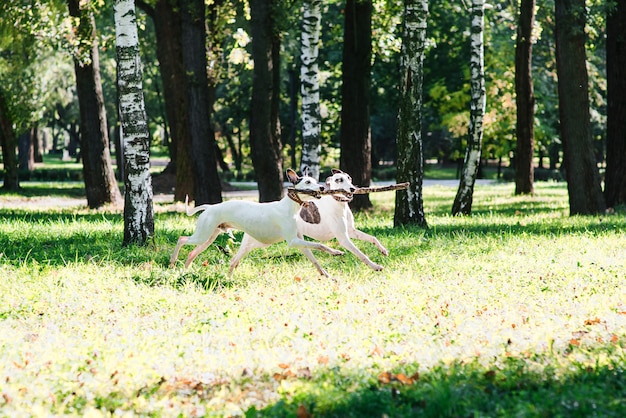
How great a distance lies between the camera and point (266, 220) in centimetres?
948

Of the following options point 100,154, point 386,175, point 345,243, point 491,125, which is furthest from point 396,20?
point 386,175

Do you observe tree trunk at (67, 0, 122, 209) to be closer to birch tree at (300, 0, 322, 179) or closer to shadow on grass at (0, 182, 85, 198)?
birch tree at (300, 0, 322, 179)

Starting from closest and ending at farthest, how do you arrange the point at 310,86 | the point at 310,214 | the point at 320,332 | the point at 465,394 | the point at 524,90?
1. the point at 465,394
2. the point at 320,332
3. the point at 310,214
4. the point at 310,86
5. the point at 524,90

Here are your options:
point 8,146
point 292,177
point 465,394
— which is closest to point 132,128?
point 292,177

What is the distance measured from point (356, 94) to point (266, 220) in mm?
10856

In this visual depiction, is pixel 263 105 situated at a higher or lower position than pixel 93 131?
higher

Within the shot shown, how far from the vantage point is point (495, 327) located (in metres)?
7.40

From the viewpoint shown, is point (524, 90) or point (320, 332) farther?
point (524, 90)

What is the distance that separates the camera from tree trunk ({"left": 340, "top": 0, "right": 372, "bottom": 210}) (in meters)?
19.7

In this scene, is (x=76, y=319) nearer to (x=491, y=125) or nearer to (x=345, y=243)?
(x=345, y=243)

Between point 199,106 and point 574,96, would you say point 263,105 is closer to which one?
point 199,106

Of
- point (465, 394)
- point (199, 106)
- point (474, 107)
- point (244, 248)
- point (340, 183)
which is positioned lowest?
point (465, 394)

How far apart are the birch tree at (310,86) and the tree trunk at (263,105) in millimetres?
1270

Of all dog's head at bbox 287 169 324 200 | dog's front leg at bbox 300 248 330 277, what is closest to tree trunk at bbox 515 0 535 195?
dog's front leg at bbox 300 248 330 277
